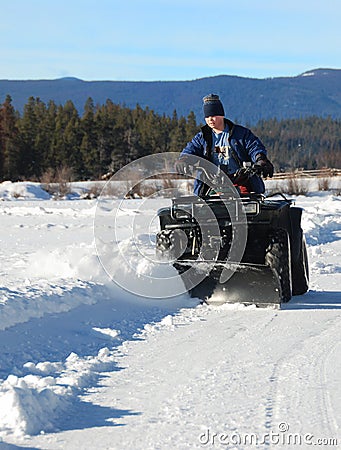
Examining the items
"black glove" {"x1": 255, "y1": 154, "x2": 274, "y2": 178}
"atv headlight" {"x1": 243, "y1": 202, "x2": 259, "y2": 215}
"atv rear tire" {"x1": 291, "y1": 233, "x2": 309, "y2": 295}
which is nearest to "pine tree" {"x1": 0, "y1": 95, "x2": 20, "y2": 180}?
"atv rear tire" {"x1": 291, "y1": 233, "x2": 309, "y2": 295}

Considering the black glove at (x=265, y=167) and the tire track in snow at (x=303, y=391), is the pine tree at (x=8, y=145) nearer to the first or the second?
the black glove at (x=265, y=167)

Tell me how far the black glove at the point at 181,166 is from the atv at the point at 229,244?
16 centimetres

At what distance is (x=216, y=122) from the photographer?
7730 mm

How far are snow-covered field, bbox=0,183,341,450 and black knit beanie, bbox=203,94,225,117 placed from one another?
5.90 ft

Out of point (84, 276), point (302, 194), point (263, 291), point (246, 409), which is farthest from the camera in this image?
point (302, 194)

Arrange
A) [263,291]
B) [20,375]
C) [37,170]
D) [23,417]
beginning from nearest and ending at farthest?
[23,417], [20,375], [263,291], [37,170]

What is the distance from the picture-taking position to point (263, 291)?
7.21 m

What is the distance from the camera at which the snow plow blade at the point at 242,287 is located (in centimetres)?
711

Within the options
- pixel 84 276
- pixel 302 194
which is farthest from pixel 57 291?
pixel 302 194

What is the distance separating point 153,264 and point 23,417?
15.2 ft

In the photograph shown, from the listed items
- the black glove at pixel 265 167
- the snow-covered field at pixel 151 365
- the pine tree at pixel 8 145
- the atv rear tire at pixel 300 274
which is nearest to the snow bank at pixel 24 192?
the snow-covered field at pixel 151 365

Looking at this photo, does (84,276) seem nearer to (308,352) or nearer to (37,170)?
(308,352)

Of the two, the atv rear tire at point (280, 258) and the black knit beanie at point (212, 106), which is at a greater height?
the black knit beanie at point (212, 106)

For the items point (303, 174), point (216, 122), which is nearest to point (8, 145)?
point (303, 174)
